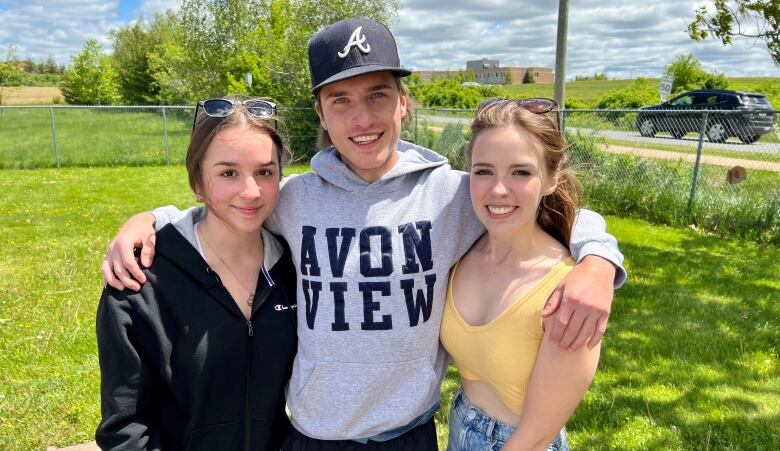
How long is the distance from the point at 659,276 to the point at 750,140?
420 cm

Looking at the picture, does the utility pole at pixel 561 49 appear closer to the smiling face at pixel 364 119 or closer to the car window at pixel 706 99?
the smiling face at pixel 364 119

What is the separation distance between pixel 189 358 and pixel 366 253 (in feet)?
2.10

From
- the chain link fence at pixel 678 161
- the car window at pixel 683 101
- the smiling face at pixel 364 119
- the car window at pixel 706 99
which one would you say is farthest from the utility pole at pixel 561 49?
the car window at pixel 683 101

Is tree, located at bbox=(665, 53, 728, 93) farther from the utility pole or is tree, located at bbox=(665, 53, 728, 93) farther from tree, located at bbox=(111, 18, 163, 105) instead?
tree, located at bbox=(111, 18, 163, 105)

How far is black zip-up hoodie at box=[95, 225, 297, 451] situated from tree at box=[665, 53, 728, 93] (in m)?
34.6

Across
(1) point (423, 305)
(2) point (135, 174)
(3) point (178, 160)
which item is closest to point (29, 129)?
(3) point (178, 160)

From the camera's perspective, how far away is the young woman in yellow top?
154cm

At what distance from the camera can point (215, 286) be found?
1.80m

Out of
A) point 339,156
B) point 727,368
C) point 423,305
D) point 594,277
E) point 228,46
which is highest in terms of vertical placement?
point 228,46

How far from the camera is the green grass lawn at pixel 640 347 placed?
337 centimetres

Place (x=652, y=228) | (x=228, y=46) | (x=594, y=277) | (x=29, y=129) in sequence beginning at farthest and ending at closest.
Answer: (x=228, y=46) < (x=29, y=129) < (x=652, y=228) < (x=594, y=277)

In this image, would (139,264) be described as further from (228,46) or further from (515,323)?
(228,46)

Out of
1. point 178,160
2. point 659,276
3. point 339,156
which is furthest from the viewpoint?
point 178,160

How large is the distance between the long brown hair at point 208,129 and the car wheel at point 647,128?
996cm
